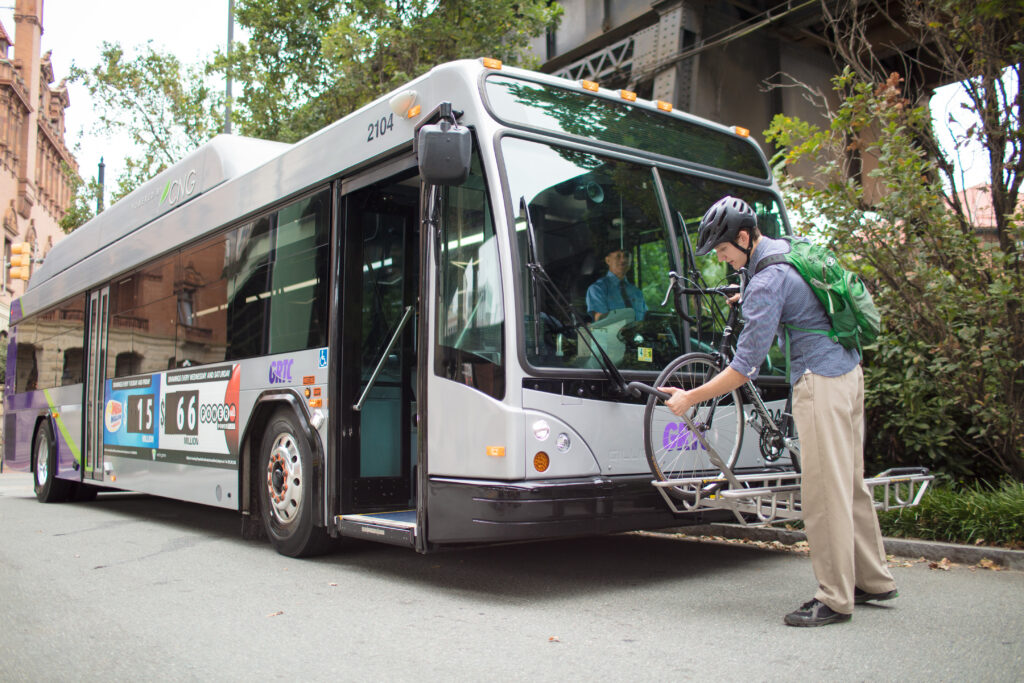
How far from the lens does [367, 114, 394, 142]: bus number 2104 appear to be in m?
6.01

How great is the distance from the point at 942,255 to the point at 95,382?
8.83 m

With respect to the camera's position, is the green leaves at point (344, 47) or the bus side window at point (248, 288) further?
the green leaves at point (344, 47)

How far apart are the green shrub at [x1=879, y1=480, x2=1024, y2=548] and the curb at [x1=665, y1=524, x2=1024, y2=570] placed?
0.16m

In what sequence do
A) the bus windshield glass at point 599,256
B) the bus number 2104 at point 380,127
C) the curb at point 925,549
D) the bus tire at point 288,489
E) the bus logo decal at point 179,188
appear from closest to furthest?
the bus windshield glass at point 599,256 < the curb at point 925,549 < the bus number 2104 at point 380,127 < the bus tire at point 288,489 < the bus logo decal at point 179,188

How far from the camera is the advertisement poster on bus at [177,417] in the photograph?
762 cm

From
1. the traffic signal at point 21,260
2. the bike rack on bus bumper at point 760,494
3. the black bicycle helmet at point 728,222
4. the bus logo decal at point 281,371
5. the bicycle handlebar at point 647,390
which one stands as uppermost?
the traffic signal at point 21,260

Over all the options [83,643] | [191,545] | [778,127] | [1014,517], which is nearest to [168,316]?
[191,545]

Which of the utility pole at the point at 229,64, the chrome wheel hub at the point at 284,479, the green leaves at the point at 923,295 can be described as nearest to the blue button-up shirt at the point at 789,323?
the green leaves at the point at 923,295

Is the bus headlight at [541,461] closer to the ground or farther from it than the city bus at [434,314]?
closer to the ground

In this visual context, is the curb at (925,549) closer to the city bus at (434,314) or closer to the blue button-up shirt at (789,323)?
the city bus at (434,314)

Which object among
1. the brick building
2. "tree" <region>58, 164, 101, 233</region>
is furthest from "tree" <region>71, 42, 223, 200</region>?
the brick building

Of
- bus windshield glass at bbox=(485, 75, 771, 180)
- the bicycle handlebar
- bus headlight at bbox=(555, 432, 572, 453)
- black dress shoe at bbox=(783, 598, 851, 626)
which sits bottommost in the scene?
black dress shoe at bbox=(783, 598, 851, 626)

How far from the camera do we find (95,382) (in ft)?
34.6

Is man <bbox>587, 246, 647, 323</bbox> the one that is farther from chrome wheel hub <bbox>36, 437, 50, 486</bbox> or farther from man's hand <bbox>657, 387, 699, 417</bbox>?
chrome wheel hub <bbox>36, 437, 50, 486</bbox>
